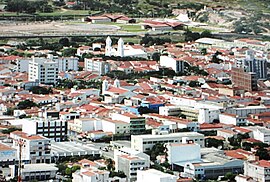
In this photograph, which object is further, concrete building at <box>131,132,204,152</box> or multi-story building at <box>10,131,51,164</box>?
concrete building at <box>131,132,204,152</box>

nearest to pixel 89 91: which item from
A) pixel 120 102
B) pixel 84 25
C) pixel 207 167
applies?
pixel 120 102

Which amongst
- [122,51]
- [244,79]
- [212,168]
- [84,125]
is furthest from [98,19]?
[212,168]

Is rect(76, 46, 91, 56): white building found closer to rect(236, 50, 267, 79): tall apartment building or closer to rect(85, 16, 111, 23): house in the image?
rect(236, 50, 267, 79): tall apartment building

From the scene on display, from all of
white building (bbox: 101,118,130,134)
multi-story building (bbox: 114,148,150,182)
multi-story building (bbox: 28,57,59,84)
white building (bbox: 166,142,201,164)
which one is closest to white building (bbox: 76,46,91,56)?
multi-story building (bbox: 28,57,59,84)

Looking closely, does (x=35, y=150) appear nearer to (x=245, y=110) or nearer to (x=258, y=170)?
(x=258, y=170)

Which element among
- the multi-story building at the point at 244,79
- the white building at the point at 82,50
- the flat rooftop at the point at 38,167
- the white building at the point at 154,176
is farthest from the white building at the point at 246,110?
the white building at the point at 82,50

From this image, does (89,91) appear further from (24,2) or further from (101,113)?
(24,2)
